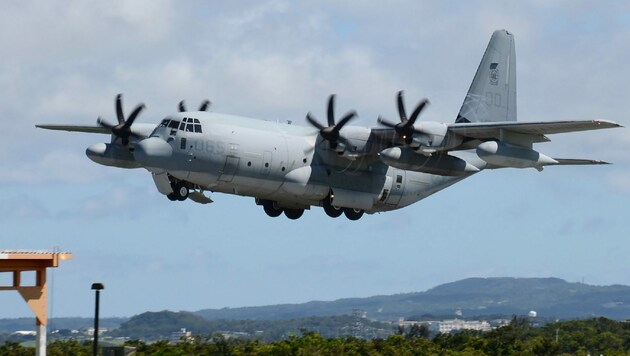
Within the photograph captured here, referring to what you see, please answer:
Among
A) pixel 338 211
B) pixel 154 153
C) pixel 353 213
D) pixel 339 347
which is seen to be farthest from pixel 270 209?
pixel 154 153

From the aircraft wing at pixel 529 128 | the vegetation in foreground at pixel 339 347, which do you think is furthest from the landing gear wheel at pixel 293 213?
the aircraft wing at pixel 529 128

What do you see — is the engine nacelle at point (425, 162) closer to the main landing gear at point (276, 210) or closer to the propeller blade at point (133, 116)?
the main landing gear at point (276, 210)

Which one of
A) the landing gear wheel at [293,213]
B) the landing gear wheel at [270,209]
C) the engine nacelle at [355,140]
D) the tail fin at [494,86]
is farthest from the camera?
the tail fin at [494,86]

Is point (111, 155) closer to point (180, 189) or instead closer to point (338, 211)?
point (180, 189)

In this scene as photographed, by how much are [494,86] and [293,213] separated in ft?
34.6

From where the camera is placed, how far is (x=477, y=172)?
4528 centimetres

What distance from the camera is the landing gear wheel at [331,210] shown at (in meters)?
43.8

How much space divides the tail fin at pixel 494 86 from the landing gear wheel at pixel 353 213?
609 cm

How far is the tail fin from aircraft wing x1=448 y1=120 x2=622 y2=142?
487 centimetres

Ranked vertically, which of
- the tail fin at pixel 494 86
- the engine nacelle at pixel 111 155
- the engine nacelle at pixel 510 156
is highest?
the tail fin at pixel 494 86

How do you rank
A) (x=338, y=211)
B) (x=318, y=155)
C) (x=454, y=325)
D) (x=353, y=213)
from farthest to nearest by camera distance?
(x=454, y=325), (x=353, y=213), (x=338, y=211), (x=318, y=155)

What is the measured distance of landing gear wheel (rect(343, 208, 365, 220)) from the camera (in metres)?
44.7

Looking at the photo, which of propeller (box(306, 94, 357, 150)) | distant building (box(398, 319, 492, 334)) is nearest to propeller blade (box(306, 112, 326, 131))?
propeller (box(306, 94, 357, 150))

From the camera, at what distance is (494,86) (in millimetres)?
48844
